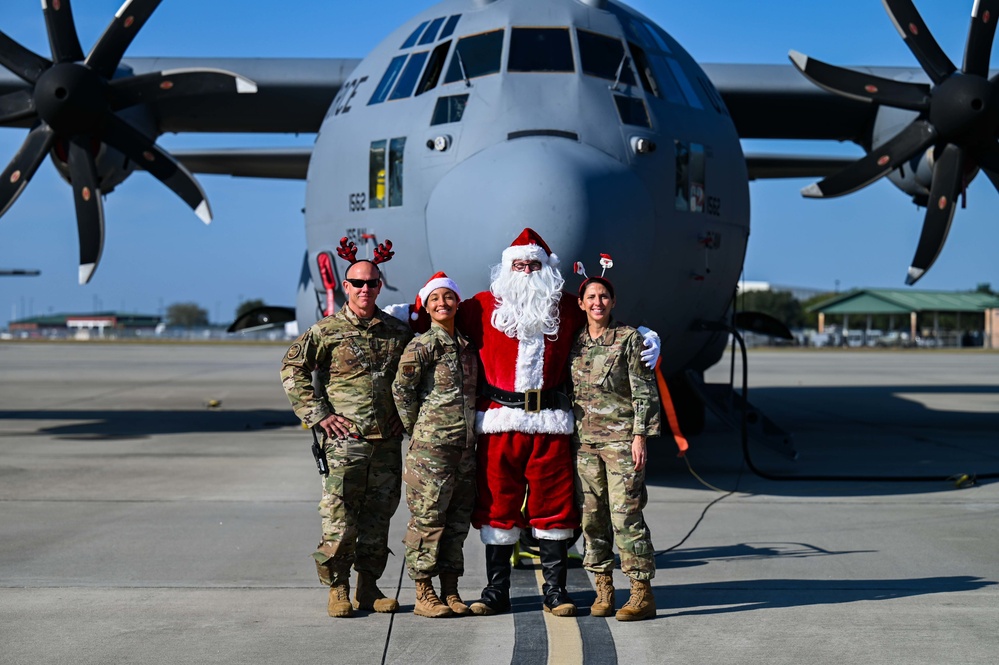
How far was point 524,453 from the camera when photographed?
16.4ft

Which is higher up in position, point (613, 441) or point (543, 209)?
point (543, 209)

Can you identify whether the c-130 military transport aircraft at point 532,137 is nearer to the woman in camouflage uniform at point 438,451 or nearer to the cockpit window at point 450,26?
the cockpit window at point 450,26

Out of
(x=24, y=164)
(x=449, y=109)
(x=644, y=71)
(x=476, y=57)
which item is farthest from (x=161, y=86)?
Result: (x=644, y=71)

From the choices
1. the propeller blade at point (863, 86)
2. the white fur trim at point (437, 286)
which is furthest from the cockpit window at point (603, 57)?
the white fur trim at point (437, 286)

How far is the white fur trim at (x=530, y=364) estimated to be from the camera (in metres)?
5.09

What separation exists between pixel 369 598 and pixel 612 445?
1377mm

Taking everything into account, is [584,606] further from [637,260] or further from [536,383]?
[637,260]

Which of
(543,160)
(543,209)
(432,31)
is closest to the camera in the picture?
(543,209)

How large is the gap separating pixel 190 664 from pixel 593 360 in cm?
227

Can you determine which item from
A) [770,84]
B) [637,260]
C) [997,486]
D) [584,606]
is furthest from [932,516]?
[770,84]

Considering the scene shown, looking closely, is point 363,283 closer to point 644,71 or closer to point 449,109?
point 449,109

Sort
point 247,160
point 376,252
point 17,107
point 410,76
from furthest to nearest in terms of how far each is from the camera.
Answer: point 247,160, point 17,107, point 410,76, point 376,252

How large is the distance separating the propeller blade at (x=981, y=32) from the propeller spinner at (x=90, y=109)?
7576mm

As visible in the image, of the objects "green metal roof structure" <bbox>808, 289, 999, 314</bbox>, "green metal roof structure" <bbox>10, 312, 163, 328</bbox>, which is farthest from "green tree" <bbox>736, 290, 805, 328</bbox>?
"green metal roof structure" <bbox>10, 312, 163, 328</bbox>
